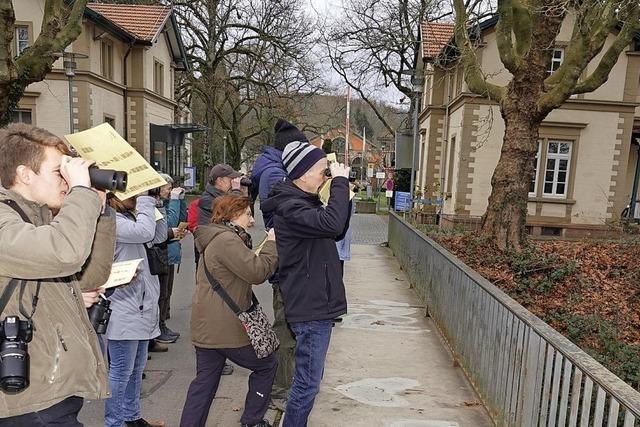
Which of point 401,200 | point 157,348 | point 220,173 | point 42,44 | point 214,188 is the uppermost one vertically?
point 42,44

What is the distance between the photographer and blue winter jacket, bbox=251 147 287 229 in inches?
157

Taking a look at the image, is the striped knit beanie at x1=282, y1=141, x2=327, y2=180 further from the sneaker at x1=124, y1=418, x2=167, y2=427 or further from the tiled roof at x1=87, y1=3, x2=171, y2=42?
the tiled roof at x1=87, y1=3, x2=171, y2=42

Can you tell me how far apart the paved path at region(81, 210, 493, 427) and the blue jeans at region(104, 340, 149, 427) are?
0.52 meters

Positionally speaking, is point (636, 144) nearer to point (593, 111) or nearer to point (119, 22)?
point (593, 111)

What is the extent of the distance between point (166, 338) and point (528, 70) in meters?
6.28

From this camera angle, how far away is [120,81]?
861 inches

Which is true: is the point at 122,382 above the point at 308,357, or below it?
below

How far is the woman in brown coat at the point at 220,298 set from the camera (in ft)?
10.0

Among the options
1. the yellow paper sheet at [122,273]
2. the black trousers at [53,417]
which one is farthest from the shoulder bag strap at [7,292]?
the yellow paper sheet at [122,273]

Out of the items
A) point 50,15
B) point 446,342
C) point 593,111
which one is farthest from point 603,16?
point 593,111

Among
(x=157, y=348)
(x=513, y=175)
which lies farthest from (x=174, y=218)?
(x=513, y=175)

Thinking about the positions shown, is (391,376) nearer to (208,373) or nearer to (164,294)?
(208,373)

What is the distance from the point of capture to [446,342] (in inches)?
213

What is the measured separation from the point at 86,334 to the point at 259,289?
608 centimetres
